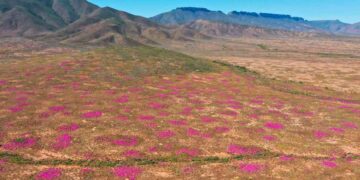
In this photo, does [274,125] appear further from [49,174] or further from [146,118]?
[49,174]

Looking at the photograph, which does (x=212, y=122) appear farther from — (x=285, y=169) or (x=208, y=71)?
(x=208, y=71)

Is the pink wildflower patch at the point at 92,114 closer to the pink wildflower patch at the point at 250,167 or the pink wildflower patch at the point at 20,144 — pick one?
the pink wildflower patch at the point at 20,144

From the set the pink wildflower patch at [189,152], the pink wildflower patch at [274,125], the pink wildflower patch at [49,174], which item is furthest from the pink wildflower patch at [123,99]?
the pink wildflower patch at [49,174]

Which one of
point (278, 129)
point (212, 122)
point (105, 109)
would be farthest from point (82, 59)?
point (278, 129)

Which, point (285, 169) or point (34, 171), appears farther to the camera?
point (285, 169)

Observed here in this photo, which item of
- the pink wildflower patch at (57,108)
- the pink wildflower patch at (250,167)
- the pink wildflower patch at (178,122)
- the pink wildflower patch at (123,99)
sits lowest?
the pink wildflower patch at (250,167)

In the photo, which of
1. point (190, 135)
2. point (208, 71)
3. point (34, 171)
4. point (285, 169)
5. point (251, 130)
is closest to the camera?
point (34, 171)
